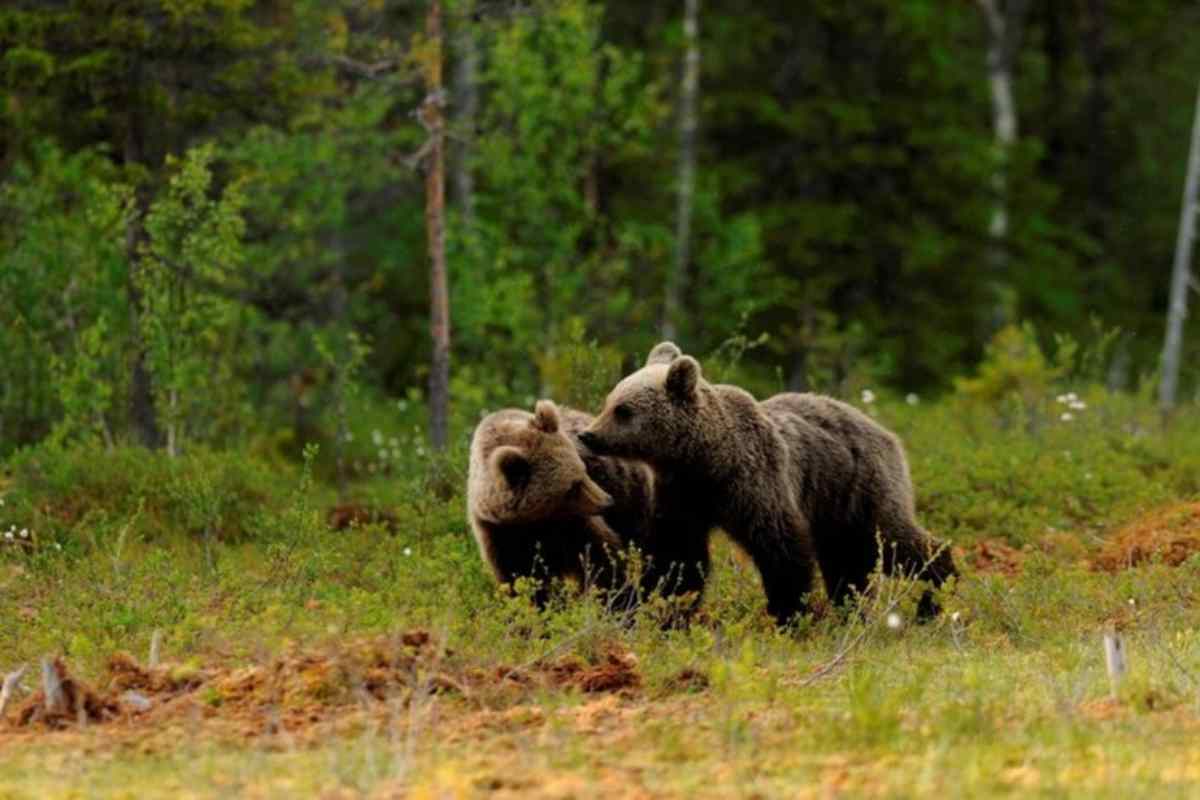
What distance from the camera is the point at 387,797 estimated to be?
6.68 metres

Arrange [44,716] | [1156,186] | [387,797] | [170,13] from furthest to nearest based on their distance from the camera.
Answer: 1. [1156,186]
2. [170,13]
3. [44,716]
4. [387,797]

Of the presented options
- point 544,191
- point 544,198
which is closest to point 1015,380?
point 544,198

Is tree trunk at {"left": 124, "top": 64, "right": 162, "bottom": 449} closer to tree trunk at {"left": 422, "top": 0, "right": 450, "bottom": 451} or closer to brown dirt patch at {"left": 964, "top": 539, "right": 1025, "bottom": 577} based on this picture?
tree trunk at {"left": 422, "top": 0, "right": 450, "bottom": 451}

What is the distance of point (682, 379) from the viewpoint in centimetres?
1070

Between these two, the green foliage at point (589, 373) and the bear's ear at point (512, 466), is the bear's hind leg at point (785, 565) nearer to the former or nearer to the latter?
the bear's ear at point (512, 466)

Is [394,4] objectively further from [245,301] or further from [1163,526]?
[1163,526]

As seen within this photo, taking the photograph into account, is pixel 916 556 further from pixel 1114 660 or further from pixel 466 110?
pixel 466 110

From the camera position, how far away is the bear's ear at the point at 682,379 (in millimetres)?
10625

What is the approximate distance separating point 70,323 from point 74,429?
868 millimetres

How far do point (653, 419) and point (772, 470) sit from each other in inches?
26.7

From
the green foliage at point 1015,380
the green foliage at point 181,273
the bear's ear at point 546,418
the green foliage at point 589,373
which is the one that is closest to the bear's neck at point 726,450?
the bear's ear at point 546,418

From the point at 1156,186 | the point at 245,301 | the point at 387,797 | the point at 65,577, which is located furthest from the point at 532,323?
the point at 1156,186

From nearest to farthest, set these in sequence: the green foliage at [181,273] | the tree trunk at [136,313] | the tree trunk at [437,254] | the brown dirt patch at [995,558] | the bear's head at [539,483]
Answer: the bear's head at [539,483], the brown dirt patch at [995,558], the green foliage at [181,273], the tree trunk at [136,313], the tree trunk at [437,254]

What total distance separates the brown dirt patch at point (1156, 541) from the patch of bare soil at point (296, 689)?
503cm
